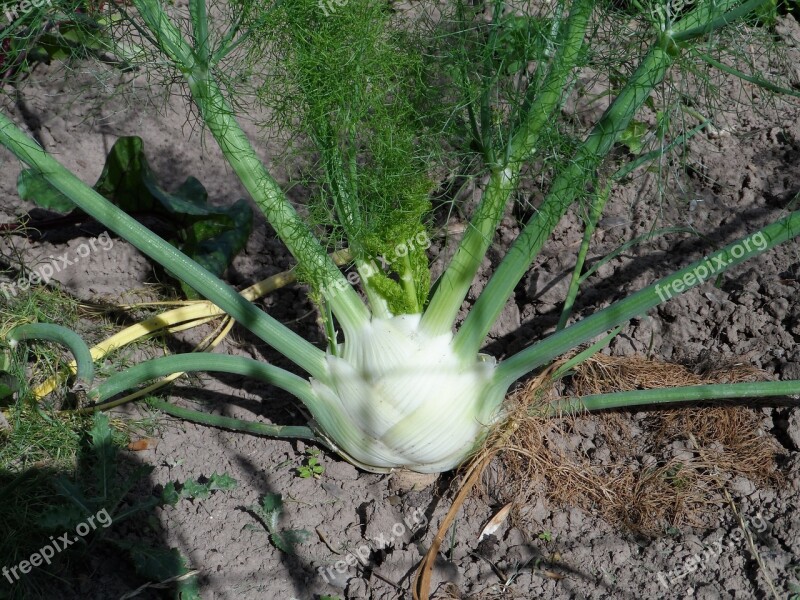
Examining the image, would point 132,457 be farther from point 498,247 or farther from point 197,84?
point 498,247

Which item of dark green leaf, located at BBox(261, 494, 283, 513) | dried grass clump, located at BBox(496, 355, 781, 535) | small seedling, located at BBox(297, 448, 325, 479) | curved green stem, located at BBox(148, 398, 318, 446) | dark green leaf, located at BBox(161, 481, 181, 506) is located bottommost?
dried grass clump, located at BBox(496, 355, 781, 535)

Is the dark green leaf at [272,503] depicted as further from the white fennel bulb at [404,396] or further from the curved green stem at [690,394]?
the curved green stem at [690,394]

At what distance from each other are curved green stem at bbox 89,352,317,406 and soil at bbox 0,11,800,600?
0.64 feet

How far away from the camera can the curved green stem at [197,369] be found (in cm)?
142

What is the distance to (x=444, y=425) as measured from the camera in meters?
1.50

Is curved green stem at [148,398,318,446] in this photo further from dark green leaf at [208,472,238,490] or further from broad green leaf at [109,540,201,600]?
broad green leaf at [109,540,201,600]

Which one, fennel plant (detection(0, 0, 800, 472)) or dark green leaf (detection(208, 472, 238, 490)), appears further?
dark green leaf (detection(208, 472, 238, 490))

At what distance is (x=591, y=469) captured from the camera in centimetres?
159

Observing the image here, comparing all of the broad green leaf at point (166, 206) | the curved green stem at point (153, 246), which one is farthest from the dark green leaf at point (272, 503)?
the broad green leaf at point (166, 206)

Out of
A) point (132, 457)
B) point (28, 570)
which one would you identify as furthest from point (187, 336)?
point (28, 570)

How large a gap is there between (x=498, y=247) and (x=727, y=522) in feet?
2.59

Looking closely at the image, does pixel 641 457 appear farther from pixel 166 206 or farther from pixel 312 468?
pixel 166 206

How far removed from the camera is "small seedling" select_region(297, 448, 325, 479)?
1.58m

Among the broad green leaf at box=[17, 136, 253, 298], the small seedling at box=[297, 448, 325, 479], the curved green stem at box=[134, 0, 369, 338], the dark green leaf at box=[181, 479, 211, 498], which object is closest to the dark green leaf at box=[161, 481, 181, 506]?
the dark green leaf at box=[181, 479, 211, 498]
